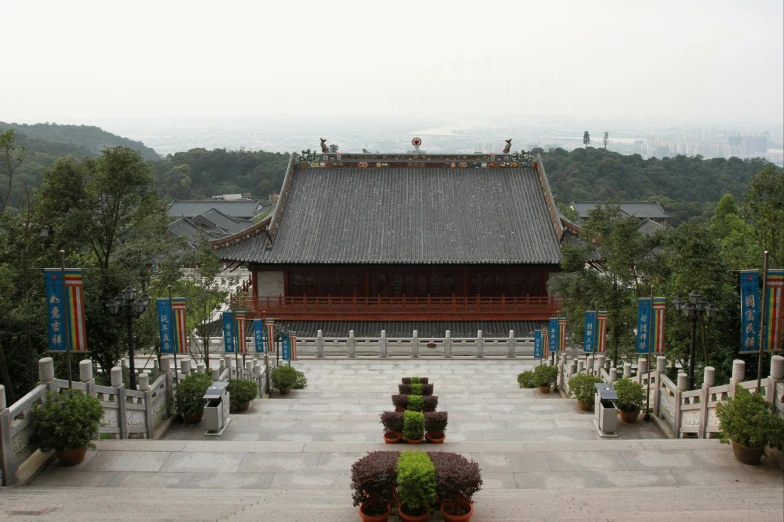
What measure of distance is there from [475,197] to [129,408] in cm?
2034

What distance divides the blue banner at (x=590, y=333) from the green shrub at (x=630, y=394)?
3.88 meters

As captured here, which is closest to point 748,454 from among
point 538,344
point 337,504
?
point 337,504

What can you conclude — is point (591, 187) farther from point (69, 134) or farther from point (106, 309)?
point (69, 134)

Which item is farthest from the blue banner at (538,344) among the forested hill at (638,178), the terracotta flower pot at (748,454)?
the forested hill at (638,178)

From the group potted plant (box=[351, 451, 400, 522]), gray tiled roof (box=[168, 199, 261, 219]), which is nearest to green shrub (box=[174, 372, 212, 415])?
potted plant (box=[351, 451, 400, 522])

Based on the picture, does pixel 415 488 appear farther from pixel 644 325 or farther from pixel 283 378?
pixel 283 378

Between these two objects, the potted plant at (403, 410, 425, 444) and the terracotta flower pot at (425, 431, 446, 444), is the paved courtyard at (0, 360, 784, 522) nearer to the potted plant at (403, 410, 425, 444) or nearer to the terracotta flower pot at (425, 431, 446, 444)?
the potted plant at (403, 410, 425, 444)

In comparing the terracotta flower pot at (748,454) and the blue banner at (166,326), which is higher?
the blue banner at (166,326)

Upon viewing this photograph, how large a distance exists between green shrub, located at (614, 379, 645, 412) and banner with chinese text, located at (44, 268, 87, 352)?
37.3ft

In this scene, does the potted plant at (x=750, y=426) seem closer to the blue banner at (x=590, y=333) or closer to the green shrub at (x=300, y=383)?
the blue banner at (x=590, y=333)

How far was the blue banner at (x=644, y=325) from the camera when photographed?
53.2 ft

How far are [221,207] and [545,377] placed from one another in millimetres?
74480

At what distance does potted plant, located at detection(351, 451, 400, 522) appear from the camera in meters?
9.07

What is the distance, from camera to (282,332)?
24.0m
